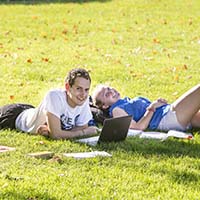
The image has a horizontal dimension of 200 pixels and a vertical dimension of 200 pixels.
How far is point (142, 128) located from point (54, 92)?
0.97 metres

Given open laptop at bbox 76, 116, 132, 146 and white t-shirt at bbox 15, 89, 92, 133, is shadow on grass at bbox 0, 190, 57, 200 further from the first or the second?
white t-shirt at bbox 15, 89, 92, 133

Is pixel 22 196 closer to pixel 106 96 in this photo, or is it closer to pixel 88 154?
pixel 88 154

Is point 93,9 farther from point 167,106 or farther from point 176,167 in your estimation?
point 176,167

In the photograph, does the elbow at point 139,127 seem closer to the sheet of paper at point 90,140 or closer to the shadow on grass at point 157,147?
the shadow on grass at point 157,147

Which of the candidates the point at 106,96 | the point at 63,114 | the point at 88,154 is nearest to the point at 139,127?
the point at 106,96

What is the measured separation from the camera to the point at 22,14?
1523cm

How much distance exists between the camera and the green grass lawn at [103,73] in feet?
15.8

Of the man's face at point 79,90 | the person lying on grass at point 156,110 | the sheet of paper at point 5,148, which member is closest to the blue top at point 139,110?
the person lying on grass at point 156,110

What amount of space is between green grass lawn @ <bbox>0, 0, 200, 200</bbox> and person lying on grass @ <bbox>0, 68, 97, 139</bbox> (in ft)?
0.47

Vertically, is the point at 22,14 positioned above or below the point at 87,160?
above

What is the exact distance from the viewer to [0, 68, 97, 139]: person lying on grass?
19.5 feet

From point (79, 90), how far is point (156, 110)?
1.01 metres

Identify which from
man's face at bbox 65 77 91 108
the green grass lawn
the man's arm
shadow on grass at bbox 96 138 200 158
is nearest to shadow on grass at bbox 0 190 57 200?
the green grass lawn

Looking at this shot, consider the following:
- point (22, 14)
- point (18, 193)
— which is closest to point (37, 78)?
point (18, 193)
